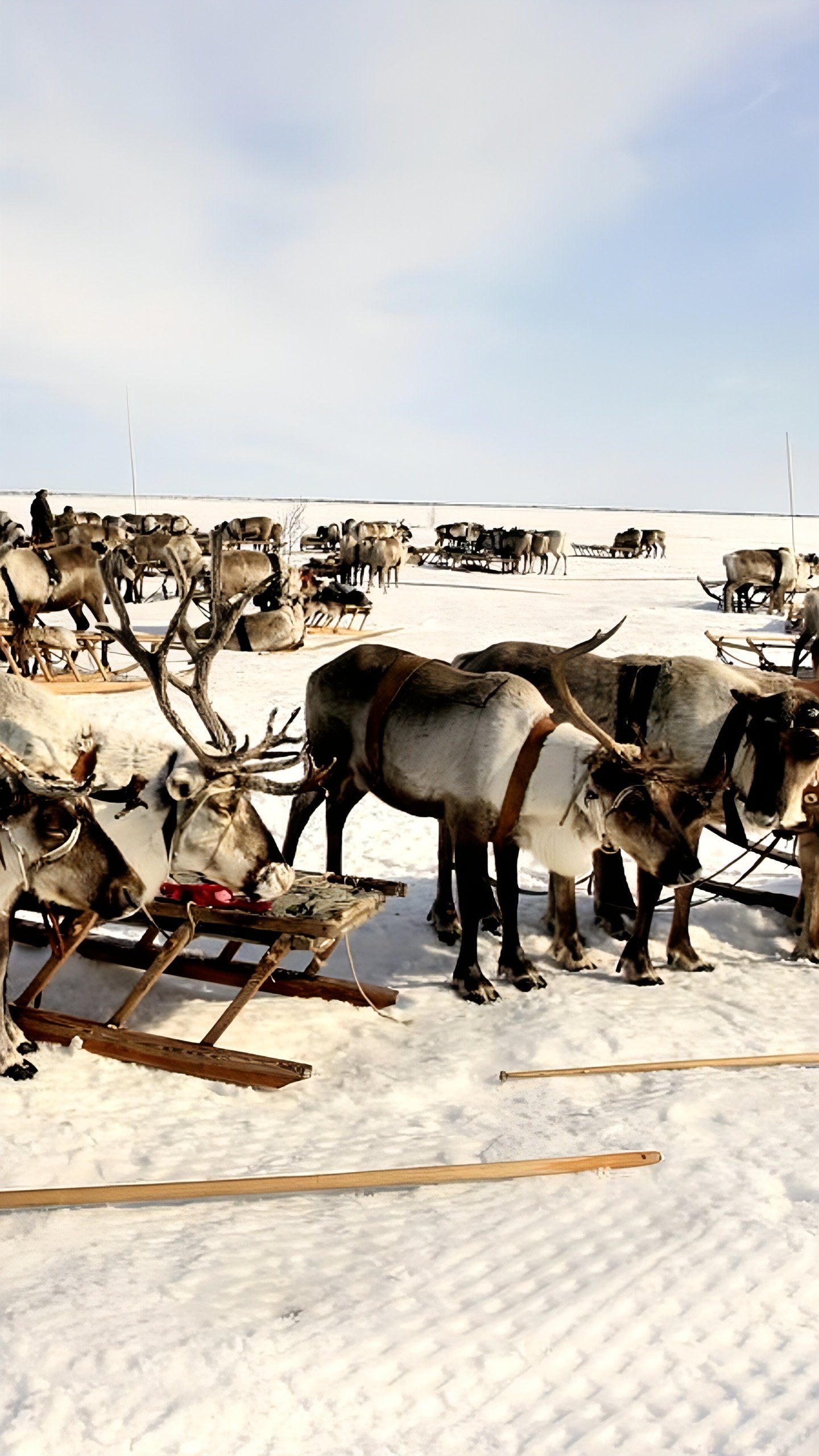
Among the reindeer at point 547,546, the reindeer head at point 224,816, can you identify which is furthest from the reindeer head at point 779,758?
the reindeer at point 547,546

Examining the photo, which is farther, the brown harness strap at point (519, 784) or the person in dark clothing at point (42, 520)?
the person in dark clothing at point (42, 520)

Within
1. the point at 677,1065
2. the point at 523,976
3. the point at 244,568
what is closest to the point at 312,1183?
the point at 677,1065

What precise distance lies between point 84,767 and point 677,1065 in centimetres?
299

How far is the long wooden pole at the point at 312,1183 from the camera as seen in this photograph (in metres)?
3.70

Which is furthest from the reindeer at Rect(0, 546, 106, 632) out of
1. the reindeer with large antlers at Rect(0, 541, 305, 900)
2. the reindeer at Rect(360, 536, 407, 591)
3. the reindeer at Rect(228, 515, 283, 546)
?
the reindeer at Rect(228, 515, 283, 546)

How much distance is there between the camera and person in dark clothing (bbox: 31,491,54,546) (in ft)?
75.6

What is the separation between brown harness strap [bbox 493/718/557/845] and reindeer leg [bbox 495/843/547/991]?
10 cm

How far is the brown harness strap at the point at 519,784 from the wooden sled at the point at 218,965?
65cm

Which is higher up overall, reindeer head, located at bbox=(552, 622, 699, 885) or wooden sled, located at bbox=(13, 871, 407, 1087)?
reindeer head, located at bbox=(552, 622, 699, 885)

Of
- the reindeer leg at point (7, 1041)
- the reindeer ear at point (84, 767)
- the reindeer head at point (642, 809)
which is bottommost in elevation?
the reindeer leg at point (7, 1041)

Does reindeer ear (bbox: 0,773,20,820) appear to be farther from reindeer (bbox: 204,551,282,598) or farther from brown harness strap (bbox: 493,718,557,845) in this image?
reindeer (bbox: 204,551,282,598)

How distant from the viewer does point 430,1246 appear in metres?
3.49

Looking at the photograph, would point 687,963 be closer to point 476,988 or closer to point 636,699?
point 476,988

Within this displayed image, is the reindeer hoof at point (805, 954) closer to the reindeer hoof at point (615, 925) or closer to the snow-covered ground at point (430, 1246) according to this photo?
the snow-covered ground at point (430, 1246)
